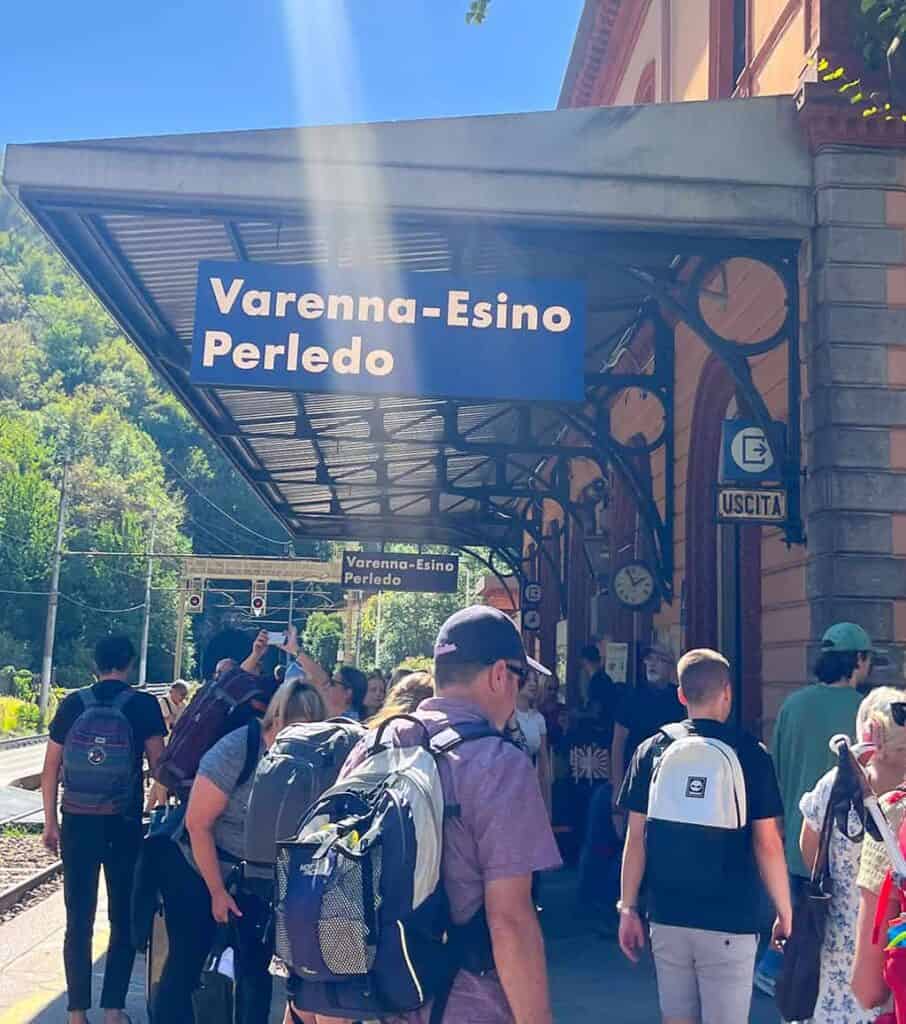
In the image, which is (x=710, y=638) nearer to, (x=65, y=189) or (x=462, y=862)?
(x=65, y=189)

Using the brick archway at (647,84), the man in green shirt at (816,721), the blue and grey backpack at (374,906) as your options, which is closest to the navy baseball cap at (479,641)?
the blue and grey backpack at (374,906)

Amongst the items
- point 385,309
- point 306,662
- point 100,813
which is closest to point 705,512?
point 385,309

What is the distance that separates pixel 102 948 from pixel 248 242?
527 cm

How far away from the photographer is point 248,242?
953cm

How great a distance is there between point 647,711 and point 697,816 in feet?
9.51

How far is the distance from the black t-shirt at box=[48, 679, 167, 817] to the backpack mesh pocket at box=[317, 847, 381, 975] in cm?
372

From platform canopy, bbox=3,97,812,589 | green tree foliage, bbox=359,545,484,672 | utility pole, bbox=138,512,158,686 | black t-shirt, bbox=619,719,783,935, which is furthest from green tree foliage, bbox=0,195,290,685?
black t-shirt, bbox=619,719,783,935

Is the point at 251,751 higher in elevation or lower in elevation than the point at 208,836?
higher

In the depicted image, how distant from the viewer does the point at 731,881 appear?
433 cm

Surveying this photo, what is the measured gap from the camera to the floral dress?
11.9 ft

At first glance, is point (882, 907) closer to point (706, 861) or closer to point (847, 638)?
point (706, 861)

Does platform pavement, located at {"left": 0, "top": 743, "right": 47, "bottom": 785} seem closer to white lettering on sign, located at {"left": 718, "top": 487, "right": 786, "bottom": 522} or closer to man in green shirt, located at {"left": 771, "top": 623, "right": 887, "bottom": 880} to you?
white lettering on sign, located at {"left": 718, "top": 487, "right": 786, "bottom": 522}

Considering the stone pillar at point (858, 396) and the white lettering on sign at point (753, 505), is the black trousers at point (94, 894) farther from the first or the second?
the stone pillar at point (858, 396)

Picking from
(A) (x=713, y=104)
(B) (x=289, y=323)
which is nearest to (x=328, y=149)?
(B) (x=289, y=323)
